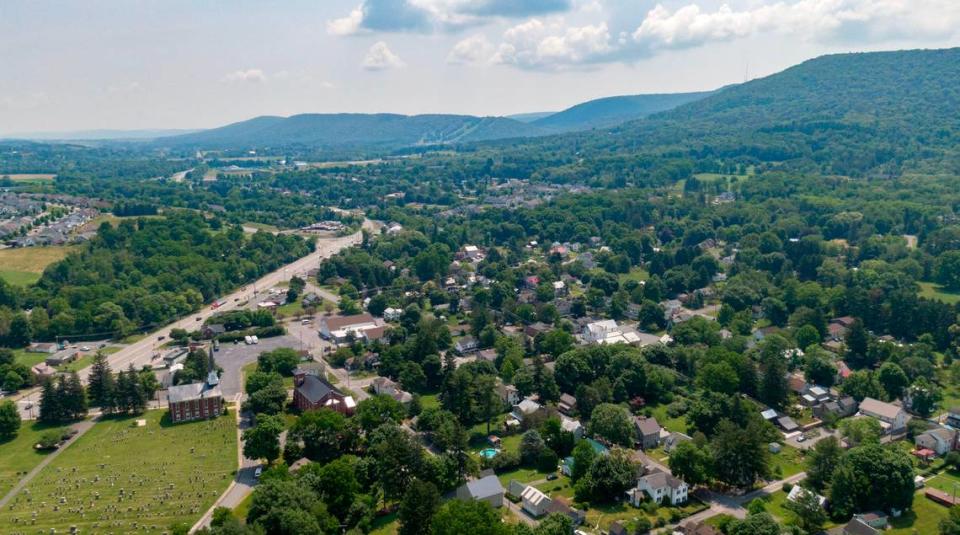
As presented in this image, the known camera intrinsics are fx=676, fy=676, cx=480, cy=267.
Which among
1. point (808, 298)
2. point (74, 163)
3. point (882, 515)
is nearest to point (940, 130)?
point (808, 298)

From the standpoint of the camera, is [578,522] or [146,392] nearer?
[578,522]

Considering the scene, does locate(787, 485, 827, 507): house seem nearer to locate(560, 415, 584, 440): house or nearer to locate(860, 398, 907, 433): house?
locate(860, 398, 907, 433): house

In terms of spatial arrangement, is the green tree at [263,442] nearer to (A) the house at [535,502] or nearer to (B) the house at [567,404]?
(A) the house at [535,502]

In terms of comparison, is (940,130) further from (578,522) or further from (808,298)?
(578,522)

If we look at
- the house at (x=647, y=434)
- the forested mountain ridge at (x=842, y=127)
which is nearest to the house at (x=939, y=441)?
the house at (x=647, y=434)

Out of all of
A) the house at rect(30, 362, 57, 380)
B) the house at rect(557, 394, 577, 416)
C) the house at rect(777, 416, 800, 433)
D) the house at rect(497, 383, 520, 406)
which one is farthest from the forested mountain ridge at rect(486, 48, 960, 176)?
the house at rect(30, 362, 57, 380)
